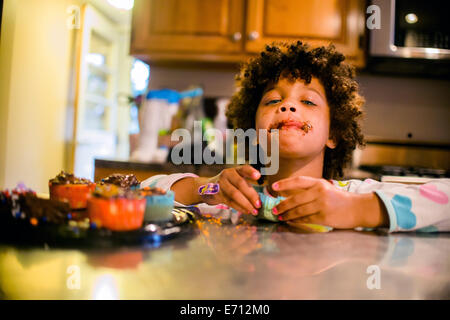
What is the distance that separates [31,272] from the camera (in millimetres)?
381

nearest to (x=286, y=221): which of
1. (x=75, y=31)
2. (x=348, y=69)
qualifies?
(x=348, y=69)

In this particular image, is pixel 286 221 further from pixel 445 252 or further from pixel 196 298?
pixel 196 298

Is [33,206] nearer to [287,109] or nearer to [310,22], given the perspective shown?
[287,109]

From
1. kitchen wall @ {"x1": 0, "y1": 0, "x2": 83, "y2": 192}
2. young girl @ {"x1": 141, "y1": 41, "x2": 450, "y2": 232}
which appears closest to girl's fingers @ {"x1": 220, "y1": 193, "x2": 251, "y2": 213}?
young girl @ {"x1": 141, "y1": 41, "x2": 450, "y2": 232}

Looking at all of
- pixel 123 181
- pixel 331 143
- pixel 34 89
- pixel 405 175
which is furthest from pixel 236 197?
pixel 34 89

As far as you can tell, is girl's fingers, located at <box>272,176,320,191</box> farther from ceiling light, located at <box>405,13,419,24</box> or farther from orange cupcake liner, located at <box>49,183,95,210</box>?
ceiling light, located at <box>405,13,419,24</box>

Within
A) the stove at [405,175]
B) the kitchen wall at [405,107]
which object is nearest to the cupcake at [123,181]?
the stove at [405,175]

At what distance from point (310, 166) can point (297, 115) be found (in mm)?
172

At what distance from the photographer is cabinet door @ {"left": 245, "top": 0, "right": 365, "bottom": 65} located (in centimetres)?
205

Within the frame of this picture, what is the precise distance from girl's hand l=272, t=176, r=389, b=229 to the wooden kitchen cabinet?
1.54m

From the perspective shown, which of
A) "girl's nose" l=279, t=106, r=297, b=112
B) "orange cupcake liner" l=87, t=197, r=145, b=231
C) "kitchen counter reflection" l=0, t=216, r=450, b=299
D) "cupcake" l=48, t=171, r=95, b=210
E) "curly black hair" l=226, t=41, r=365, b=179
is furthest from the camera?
"curly black hair" l=226, t=41, r=365, b=179

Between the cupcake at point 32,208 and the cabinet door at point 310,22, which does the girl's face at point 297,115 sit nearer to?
the cupcake at point 32,208

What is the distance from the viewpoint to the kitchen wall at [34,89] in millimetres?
2303

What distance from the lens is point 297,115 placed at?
0.90 metres
